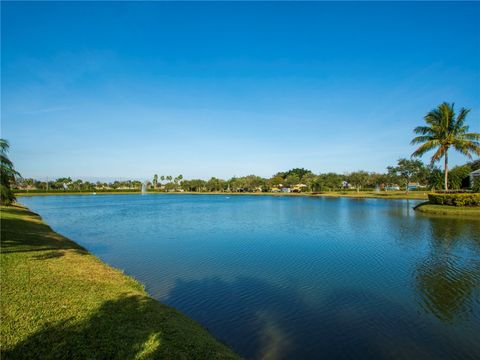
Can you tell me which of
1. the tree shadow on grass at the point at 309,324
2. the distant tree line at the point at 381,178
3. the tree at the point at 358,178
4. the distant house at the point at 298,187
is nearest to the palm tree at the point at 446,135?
the distant tree line at the point at 381,178

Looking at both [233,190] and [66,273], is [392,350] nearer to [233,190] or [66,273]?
[66,273]

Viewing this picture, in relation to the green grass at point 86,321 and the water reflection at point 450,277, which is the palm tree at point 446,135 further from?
the green grass at point 86,321

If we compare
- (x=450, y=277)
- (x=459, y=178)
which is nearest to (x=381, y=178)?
(x=459, y=178)

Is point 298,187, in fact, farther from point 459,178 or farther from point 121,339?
point 121,339

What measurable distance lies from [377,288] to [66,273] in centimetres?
1124

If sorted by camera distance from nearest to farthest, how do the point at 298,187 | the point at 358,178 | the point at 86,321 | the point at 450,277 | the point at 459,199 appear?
the point at 86,321
the point at 450,277
the point at 459,199
the point at 358,178
the point at 298,187

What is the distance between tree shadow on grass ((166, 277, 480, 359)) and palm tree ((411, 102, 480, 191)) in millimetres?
32432

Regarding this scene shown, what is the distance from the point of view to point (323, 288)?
10.6 m

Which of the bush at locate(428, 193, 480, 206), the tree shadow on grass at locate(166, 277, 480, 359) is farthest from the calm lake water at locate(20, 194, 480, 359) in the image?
the bush at locate(428, 193, 480, 206)

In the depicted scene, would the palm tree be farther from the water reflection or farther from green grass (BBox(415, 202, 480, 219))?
the water reflection

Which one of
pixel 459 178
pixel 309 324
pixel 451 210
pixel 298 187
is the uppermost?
pixel 459 178

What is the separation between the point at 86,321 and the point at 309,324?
564 centimetres

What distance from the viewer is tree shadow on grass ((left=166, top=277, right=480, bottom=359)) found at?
22.0 ft

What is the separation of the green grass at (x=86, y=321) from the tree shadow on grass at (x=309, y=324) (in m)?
1.16
